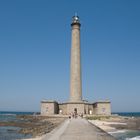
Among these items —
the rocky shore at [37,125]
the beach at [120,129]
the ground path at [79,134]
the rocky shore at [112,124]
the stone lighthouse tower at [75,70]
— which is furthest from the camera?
the stone lighthouse tower at [75,70]

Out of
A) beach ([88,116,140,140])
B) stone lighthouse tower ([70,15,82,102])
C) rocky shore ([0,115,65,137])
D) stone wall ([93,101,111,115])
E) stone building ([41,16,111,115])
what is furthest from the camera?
stone wall ([93,101,111,115])

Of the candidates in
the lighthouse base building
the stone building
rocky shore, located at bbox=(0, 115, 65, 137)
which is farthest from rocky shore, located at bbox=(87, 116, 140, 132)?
the stone building

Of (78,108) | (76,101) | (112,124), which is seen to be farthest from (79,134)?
(76,101)

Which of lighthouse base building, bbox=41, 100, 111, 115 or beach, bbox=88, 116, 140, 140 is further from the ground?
lighthouse base building, bbox=41, 100, 111, 115

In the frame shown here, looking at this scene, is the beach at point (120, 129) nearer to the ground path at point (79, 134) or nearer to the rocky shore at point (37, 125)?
the rocky shore at point (37, 125)

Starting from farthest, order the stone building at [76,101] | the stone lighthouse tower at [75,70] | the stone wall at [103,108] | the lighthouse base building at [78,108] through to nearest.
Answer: the stone wall at [103,108] → the stone lighthouse tower at [75,70] → the stone building at [76,101] → the lighthouse base building at [78,108]

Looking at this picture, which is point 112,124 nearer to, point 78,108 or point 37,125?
point 37,125

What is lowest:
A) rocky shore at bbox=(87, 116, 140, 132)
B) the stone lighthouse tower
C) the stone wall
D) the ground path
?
the ground path

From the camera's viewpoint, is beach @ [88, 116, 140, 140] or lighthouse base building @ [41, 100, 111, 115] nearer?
beach @ [88, 116, 140, 140]

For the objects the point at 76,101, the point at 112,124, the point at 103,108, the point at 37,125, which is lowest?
the point at 37,125

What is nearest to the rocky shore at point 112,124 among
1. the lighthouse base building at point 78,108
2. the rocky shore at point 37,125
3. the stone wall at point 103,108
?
the rocky shore at point 37,125

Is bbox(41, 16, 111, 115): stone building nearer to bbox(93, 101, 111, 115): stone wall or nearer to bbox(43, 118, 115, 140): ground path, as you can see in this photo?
bbox(93, 101, 111, 115): stone wall

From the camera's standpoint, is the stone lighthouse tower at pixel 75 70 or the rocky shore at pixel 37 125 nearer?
the rocky shore at pixel 37 125

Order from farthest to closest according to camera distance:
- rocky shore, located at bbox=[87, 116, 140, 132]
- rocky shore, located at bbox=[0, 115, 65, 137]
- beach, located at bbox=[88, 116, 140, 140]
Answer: rocky shore, located at bbox=[87, 116, 140, 132], rocky shore, located at bbox=[0, 115, 65, 137], beach, located at bbox=[88, 116, 140, 140]
